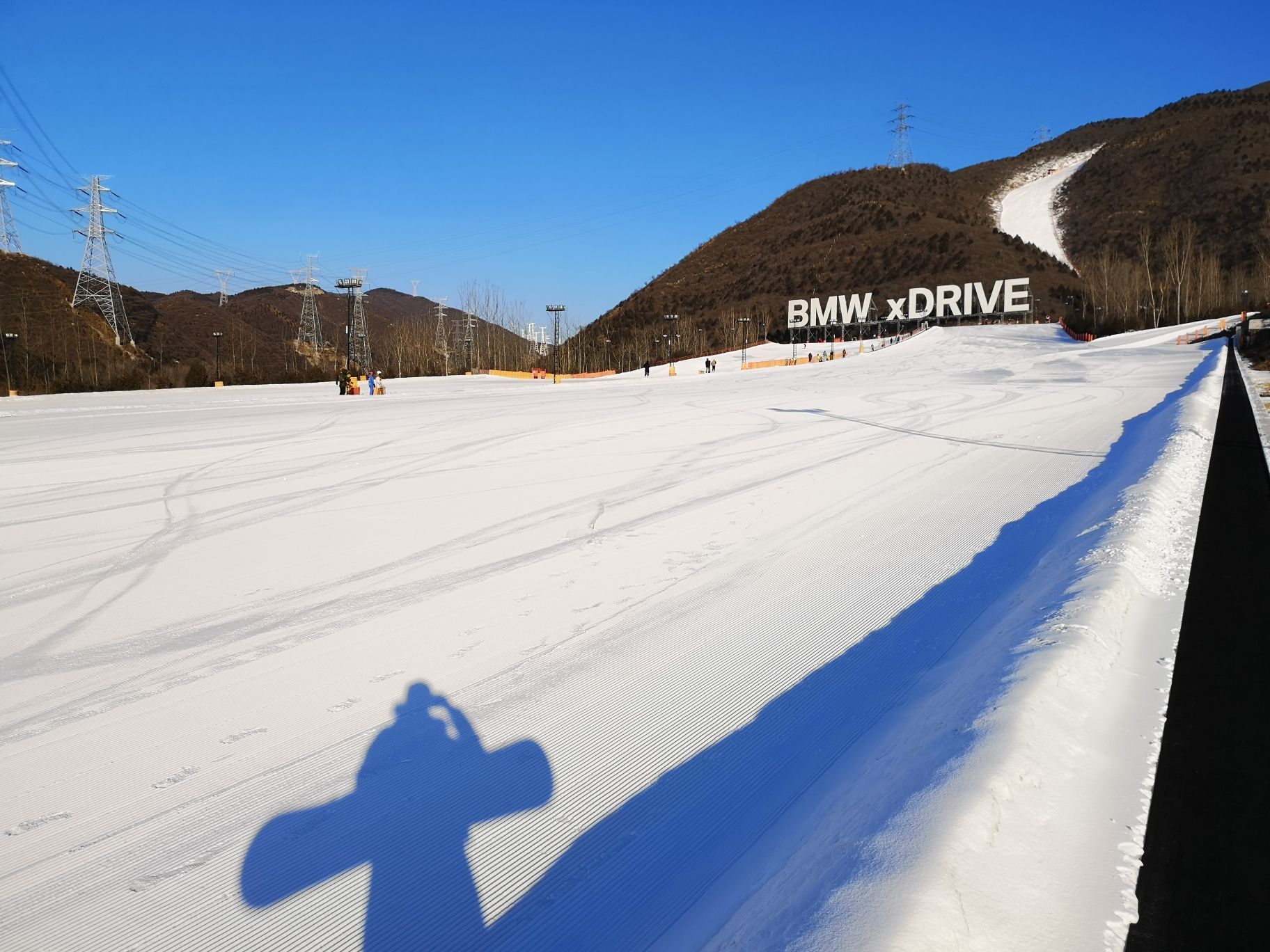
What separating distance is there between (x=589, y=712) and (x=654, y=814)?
874 mm

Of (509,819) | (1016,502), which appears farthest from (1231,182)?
(509,819)

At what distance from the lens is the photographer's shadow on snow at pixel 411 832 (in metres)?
2.44

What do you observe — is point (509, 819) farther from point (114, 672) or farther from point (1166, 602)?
point (1166, 602)

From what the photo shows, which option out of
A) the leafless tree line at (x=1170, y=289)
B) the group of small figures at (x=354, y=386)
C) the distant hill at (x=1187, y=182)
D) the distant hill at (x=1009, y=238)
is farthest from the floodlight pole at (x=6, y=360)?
the distant hill at (x=1187, y=182)

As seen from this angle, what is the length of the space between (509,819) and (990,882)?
164cm

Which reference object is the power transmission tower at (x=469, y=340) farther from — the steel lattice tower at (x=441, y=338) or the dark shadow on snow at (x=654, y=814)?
the dark shadow on snow at (x=654, y=814)

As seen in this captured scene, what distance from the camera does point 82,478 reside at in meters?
10.3

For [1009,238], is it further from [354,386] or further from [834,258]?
[354,386]

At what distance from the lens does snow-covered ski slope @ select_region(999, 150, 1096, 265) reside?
133 meters

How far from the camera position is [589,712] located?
3717mm

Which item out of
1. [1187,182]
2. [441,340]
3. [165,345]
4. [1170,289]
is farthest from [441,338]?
[1187,182]

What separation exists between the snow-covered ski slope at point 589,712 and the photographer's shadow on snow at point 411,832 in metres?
0.01

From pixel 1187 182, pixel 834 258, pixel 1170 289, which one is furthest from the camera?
pixel 834 258

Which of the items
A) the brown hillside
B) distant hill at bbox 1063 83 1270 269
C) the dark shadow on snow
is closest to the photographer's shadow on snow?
the dark shadow on snow
